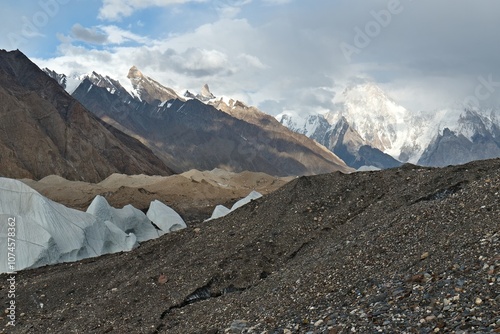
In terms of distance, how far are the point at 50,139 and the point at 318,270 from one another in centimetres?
8750

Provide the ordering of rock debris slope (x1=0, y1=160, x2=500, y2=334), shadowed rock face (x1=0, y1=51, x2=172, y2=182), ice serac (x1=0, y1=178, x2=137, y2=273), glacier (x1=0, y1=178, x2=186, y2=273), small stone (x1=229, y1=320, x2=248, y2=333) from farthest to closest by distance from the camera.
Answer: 1. shadowed rock face (x1=0, y1=51, x2=172, y2=182)
2. ice serac (x1=0, y1=178, x2=137, y2=273)
3. glacier (x1=0, y1=178, x2=186, y2=273)
4. small stone (x1=229, y1=320, x2=248, y2=333)
5. rock debris slope (x1=0, y1=160, x2=500, y2=334)

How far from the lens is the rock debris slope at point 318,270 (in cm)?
848

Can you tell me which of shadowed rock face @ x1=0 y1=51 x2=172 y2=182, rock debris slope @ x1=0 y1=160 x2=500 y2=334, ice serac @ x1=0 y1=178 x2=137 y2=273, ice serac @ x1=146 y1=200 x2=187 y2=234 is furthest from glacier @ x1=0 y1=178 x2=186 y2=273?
shadowed rock face @ x1=0 y1=51 x2=172 y2=182

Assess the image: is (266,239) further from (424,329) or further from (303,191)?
(424,329)

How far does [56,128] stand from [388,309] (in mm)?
95972

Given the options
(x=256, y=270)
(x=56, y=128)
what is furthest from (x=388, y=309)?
(x=56, y=128)

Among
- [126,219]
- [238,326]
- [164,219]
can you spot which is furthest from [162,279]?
[164,219]

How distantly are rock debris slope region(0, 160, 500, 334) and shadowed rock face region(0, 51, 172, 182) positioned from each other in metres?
64.3

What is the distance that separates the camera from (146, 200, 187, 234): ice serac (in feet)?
133

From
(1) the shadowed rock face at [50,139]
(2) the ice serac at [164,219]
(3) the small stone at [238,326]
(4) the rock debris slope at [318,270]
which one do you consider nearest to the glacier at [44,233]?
(4) the rock debris slope at [318,270]

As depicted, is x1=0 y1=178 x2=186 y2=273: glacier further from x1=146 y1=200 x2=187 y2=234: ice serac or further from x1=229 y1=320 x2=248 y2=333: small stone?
x1=229 y1=320 x2=248 y2=333: small stone

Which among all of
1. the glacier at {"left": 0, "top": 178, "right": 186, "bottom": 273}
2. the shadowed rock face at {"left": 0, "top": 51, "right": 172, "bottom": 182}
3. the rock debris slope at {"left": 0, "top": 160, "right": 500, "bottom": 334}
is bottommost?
the rock debris slope at {"left": 0, "top": 160, "right": 500, "bottom": 334}

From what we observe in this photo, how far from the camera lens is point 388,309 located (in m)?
8.43

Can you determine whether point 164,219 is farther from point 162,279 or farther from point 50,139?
point 50,139
